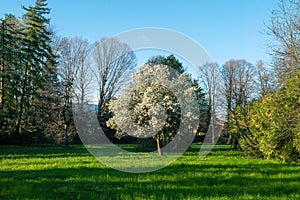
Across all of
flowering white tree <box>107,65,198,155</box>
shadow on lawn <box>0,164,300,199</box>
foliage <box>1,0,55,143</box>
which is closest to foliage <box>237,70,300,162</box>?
shadow on lawn <box>0,164,300,199</box>

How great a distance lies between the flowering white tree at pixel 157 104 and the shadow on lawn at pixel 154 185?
695 cm

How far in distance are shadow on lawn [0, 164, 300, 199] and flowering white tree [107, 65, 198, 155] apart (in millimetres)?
6947

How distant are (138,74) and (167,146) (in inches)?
184

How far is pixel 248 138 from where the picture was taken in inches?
653

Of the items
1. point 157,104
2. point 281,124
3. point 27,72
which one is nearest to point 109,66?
point 157,104

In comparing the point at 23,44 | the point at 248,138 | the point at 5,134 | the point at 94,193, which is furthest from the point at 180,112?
the point at 23,44

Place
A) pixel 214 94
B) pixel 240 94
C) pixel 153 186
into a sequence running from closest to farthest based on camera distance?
pixel 153 186
pixel 214 94
pixel 240 94

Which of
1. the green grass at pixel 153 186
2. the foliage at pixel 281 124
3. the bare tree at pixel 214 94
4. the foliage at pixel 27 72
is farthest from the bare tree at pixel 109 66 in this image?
the foliage at pixel 27 72

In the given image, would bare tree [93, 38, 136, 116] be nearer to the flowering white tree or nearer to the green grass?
the flowering white tree

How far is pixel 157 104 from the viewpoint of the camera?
16.1 m

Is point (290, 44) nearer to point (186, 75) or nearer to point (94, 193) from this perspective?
point (186, 75)

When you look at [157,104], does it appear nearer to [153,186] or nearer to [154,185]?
[154,185]

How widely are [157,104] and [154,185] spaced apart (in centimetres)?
881

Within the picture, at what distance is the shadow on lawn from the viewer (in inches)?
253
